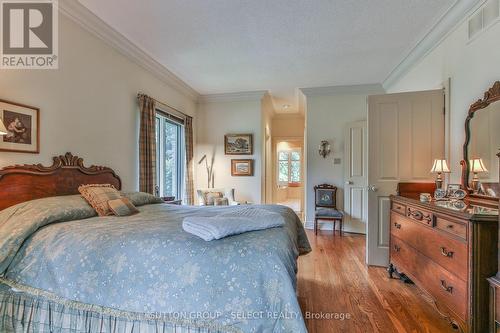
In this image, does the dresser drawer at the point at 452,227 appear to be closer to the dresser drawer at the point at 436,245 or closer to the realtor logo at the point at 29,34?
the dresser drawer at the point at 436,245

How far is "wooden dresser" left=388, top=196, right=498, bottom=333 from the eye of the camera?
151 cm

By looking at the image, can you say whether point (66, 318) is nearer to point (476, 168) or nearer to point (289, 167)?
point (476, 168)

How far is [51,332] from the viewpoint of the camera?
1.43 meters

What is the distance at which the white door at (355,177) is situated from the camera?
15.3 feet

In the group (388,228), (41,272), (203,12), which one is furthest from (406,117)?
(41,272)

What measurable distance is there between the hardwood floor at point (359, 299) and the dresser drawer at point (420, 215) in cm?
75

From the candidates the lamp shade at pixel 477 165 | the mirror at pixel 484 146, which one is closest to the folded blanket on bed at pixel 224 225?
the mirror at pixel 484 146

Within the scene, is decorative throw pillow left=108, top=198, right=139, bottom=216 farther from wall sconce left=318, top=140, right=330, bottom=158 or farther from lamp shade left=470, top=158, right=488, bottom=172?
wall sconce left=318, top=140, right=330, bottom=158

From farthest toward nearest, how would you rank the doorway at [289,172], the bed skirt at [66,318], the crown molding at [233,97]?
1. the doorway at [289,172]
2. the crown molding at [233,97]
3. the bed skirt at [66,318]

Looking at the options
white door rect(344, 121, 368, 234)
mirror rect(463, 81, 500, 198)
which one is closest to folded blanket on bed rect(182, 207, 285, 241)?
mirror rect(463, 81, 500, 198)

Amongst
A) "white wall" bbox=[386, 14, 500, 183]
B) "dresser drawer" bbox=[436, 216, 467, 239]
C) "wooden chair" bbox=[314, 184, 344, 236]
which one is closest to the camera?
"dresser drawer" bbox=[436, 216, 467, 239]

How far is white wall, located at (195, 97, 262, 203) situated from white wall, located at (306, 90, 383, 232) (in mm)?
1055

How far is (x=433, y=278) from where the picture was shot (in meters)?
1.94

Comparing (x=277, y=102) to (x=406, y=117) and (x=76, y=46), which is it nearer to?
(x=406, y=117)
